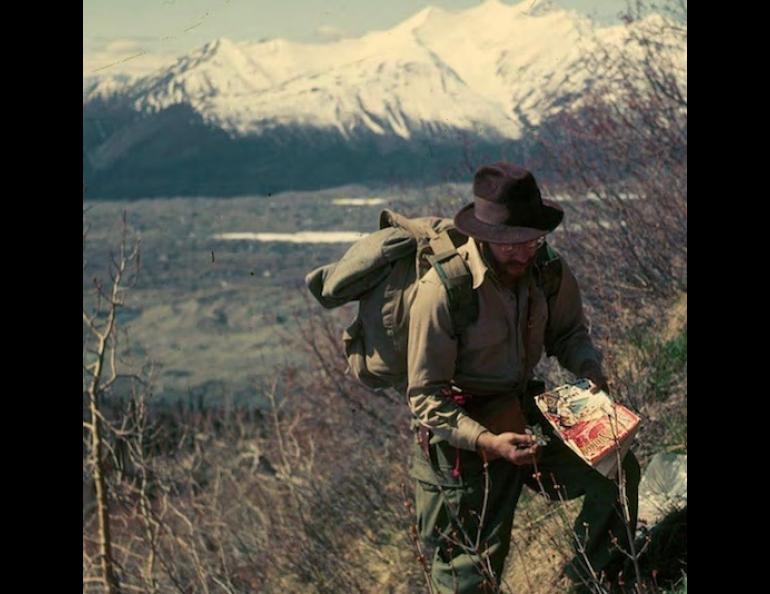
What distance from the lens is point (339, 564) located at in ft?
32.8

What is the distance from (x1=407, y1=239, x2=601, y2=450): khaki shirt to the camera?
5.01 m

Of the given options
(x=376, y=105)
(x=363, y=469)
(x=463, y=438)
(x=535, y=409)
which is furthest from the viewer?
(x=376, y=105)

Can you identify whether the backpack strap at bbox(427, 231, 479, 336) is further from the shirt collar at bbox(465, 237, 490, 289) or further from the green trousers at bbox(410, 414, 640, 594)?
the green trousers at bbox(410, 414, 640, 594)

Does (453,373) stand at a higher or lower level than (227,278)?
higher

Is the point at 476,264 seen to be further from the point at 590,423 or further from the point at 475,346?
the point at 590,423

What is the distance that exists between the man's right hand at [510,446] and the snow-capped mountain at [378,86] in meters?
5.05

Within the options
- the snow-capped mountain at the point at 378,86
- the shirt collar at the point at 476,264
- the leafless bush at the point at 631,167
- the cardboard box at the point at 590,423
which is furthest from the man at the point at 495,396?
the leafless bush at the point at 631,167

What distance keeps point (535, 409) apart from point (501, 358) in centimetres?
33

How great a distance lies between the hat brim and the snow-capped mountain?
4.71m

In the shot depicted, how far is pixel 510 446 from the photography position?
198 inches

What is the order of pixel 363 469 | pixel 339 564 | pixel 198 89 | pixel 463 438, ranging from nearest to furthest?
pixel 463 438 < pixel 339 564 < pixel 363 469 < pixel 198 89

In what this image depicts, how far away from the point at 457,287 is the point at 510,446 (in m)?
0.59
